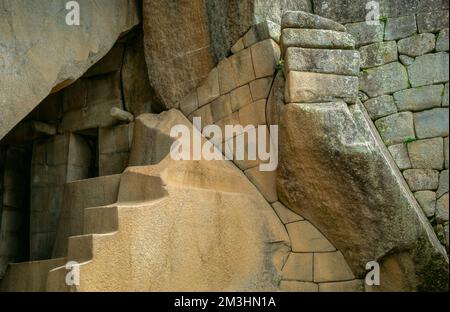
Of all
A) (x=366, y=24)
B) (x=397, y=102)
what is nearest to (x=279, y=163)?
(x=397, y=102)

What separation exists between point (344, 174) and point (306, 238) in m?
0.72

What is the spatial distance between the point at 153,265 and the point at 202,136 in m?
1.65

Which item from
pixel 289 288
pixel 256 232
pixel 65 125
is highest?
pixel 65 125

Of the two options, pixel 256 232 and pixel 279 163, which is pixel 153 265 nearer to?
pixel 256 232

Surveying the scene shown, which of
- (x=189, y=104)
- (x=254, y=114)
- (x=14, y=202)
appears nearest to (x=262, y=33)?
(x=254, y=114)

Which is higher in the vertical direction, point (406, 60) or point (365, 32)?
point (365, 32)

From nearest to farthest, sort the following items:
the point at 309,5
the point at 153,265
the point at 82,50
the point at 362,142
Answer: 1. the point at 153,265
2. the point at 362,142
3. the point at 82,50
4. the point at 309,5

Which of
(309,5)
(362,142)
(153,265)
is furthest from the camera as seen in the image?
(309,5)

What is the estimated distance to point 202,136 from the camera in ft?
21.1

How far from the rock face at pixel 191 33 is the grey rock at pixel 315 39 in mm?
696

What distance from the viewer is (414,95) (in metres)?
6.35

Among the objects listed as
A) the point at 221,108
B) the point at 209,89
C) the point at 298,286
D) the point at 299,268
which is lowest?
the point at 298,286

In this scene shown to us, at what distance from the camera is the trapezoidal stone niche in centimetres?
547

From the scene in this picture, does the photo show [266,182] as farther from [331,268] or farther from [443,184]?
[443,184]
